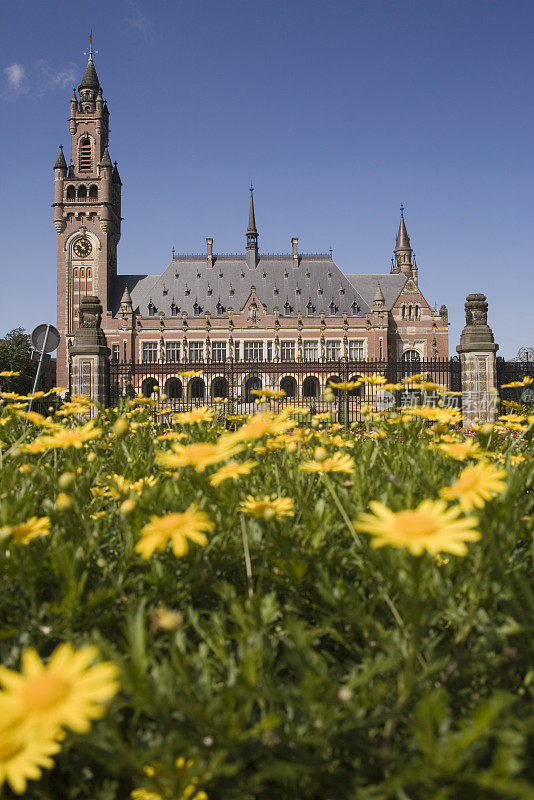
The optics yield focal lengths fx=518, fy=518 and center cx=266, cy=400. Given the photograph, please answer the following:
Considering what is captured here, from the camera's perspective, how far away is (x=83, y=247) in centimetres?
4350

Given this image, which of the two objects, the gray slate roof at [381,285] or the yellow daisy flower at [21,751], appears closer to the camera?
the yellow daisy flower at [21,751]

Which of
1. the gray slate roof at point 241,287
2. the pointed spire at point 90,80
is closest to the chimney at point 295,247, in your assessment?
the gray slate roof at point 241,287

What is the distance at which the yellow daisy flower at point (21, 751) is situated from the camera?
2.18 ft

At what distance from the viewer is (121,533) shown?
1.74m

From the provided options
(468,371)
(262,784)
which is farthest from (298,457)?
(468,371)

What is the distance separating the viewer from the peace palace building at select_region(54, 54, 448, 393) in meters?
42.7

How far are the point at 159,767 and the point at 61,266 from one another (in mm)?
47241

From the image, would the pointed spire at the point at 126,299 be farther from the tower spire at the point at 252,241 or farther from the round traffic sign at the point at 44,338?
the round traffic sign at the point at 44,338

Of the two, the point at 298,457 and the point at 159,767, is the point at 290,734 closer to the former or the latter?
the point at 159,767

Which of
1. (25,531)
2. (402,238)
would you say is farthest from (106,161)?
(25,531)

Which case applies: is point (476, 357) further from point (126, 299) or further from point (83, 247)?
point (83, 247)

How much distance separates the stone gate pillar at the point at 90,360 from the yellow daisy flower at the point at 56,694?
10965mm

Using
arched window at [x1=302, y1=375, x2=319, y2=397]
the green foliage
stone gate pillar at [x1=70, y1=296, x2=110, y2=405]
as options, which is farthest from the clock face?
the green foliage

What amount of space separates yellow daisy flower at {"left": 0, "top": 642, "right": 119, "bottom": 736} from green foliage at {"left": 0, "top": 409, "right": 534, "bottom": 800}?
12 centimetres
